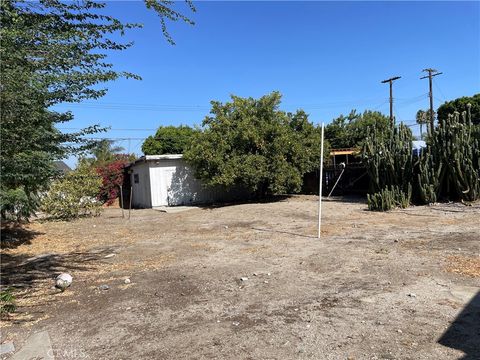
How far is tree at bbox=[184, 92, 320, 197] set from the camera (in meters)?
19.2

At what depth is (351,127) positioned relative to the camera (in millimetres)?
36625

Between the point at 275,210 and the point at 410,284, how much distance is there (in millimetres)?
10233

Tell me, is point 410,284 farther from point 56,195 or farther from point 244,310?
point 56,195

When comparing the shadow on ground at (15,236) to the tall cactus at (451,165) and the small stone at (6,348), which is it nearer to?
the small stone at (6,348)

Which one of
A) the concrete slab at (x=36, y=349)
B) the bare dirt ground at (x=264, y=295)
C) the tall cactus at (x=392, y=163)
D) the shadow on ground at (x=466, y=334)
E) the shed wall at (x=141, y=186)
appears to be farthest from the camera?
the shed wall at (x=141, y=186)

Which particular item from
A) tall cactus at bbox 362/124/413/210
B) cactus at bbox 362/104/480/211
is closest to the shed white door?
tall cactus at bbox 362/124/413/210

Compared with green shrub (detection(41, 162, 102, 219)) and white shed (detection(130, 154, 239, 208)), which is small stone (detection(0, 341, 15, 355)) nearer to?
green shrub (detection(41, 162, 102, 219))

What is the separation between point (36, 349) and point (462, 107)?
137 ft

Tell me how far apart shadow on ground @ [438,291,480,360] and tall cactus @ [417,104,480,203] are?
11324mm

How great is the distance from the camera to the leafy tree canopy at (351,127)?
3566cm

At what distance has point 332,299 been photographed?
5.37 meters

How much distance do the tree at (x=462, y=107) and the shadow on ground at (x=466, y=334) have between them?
119 feet

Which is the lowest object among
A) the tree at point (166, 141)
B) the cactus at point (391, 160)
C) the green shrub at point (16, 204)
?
the green shrub at point (16, 204)

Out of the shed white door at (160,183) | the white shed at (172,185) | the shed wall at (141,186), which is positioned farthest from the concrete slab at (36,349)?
the shed wall at (141,186)
